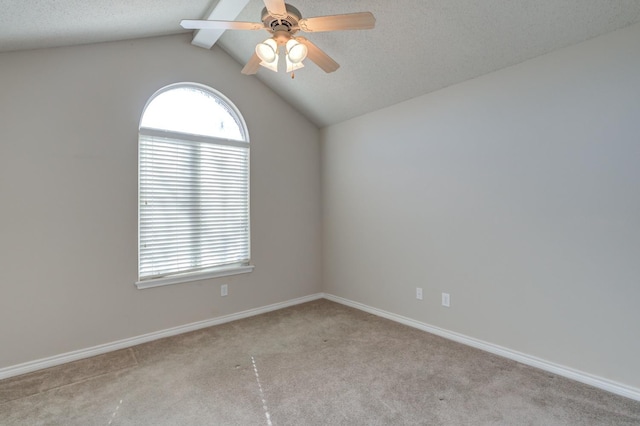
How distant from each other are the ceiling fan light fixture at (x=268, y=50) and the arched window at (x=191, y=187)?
1657 millimetres

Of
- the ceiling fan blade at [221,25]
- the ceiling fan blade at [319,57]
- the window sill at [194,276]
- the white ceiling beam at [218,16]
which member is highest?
the white ceiling beam at [218,16]

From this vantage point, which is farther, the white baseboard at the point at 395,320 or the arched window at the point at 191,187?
the arched window at the point at 191,187

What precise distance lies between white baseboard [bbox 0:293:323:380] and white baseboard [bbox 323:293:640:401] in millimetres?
1485

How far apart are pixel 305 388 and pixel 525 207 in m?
2.20

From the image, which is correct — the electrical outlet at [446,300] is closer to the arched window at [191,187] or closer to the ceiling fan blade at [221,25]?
the arched window at [191,187]

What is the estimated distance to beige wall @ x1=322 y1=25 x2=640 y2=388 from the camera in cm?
208

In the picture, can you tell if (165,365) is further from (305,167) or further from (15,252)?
(305,167)

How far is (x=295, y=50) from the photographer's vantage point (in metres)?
2.00

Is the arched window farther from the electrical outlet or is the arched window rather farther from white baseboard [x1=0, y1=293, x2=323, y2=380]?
the electrical outlet

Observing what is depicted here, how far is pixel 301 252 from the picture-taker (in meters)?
4.22

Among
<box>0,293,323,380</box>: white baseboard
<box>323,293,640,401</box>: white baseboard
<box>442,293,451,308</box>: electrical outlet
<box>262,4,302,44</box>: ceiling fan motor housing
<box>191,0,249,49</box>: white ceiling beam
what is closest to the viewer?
<box>262,4,302,44</box>: ceiling fan motor housing

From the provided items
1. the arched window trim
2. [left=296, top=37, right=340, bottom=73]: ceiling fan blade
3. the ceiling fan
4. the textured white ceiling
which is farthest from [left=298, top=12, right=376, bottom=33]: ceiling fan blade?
the arched window trim

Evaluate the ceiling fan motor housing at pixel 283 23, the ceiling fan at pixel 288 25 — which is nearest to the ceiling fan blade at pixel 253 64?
the ceiling fan at pixel 288 25

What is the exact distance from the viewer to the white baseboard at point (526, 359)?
207 centimetres
